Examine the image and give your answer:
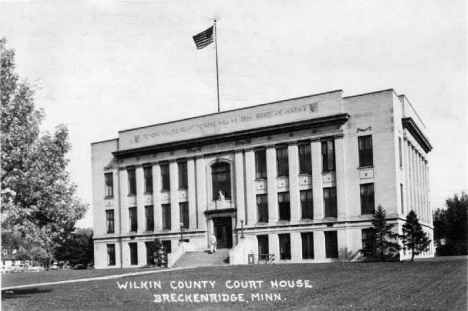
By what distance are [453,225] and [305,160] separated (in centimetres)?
3041

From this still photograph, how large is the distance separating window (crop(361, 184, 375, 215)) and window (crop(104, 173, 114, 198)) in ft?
72.3

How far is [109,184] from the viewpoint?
50.1m

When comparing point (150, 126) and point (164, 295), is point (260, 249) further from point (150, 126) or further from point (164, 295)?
point (164, 295)

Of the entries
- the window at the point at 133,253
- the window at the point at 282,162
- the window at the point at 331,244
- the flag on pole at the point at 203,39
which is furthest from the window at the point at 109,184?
the window at the point at 331,244

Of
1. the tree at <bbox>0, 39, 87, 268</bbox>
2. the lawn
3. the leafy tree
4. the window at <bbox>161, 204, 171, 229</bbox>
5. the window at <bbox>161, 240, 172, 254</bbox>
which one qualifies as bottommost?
the leafy tree

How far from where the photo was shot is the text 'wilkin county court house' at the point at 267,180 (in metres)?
38.5

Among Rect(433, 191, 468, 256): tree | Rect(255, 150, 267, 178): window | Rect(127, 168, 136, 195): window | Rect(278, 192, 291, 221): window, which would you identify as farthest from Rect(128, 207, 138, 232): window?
Rect(433, 191, 468, 256): tree

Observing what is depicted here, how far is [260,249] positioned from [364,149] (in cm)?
1043

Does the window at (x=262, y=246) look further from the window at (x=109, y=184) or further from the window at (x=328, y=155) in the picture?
the window at (x=109, y=184)

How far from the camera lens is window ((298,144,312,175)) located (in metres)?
40.5

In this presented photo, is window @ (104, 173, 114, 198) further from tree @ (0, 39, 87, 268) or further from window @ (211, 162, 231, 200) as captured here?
tree @ (0, 39, 87, 268)

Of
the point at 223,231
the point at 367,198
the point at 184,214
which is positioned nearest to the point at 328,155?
the point at 367,198

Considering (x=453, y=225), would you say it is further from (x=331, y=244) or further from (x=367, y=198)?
(x=331, y=244)

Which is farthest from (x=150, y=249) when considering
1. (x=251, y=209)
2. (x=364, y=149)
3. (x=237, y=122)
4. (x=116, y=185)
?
(x=364, y=149)
